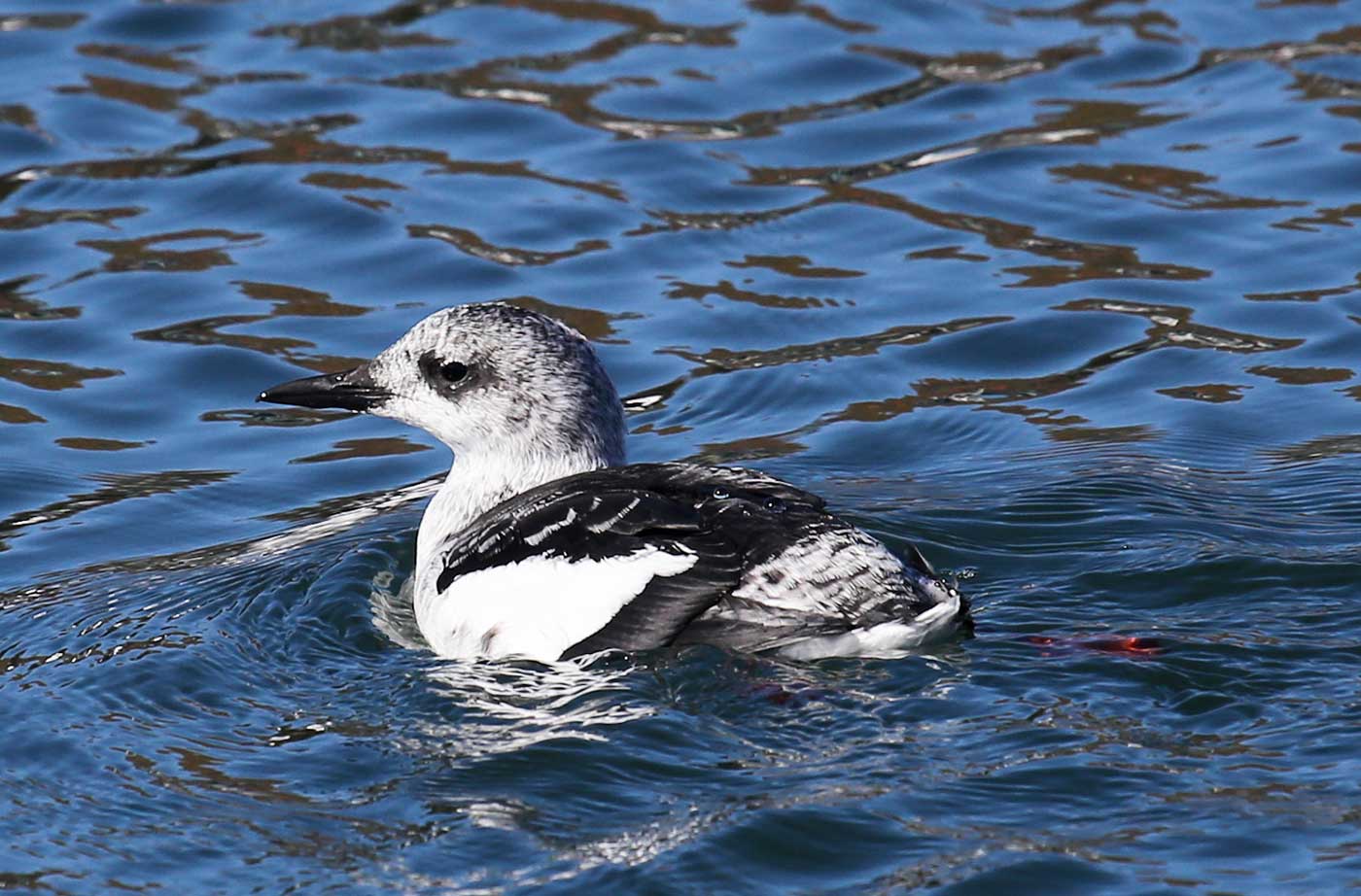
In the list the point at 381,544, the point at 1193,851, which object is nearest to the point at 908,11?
the point at 381,544

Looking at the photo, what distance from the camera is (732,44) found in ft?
41.3

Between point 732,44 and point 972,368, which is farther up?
point 732,44

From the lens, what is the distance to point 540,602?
6484 mm

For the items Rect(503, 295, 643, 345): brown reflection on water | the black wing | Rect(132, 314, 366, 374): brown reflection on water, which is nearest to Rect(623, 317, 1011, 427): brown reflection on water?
Rect(503, 295, 643, 345): brown reflection on water

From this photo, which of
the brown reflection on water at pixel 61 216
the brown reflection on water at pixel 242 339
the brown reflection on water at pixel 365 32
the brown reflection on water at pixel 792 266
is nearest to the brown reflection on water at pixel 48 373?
the brown reflection on water at pixel 242 339

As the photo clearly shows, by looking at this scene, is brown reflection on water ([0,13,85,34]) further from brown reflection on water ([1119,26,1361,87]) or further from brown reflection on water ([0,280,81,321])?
brown reflection on water ([1119,26,1361,87])

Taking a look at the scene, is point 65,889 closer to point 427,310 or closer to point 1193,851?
point 1193,851

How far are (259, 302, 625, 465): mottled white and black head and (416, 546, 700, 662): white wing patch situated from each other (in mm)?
655

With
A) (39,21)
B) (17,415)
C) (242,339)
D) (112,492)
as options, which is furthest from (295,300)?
(39,21)

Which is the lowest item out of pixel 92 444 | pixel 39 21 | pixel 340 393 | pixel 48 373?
pixel 92 444

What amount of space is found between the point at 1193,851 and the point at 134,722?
9.76ft

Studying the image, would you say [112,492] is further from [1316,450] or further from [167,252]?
[1316,450]

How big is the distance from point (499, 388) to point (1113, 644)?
6.88ft

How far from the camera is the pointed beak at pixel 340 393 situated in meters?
7.29
